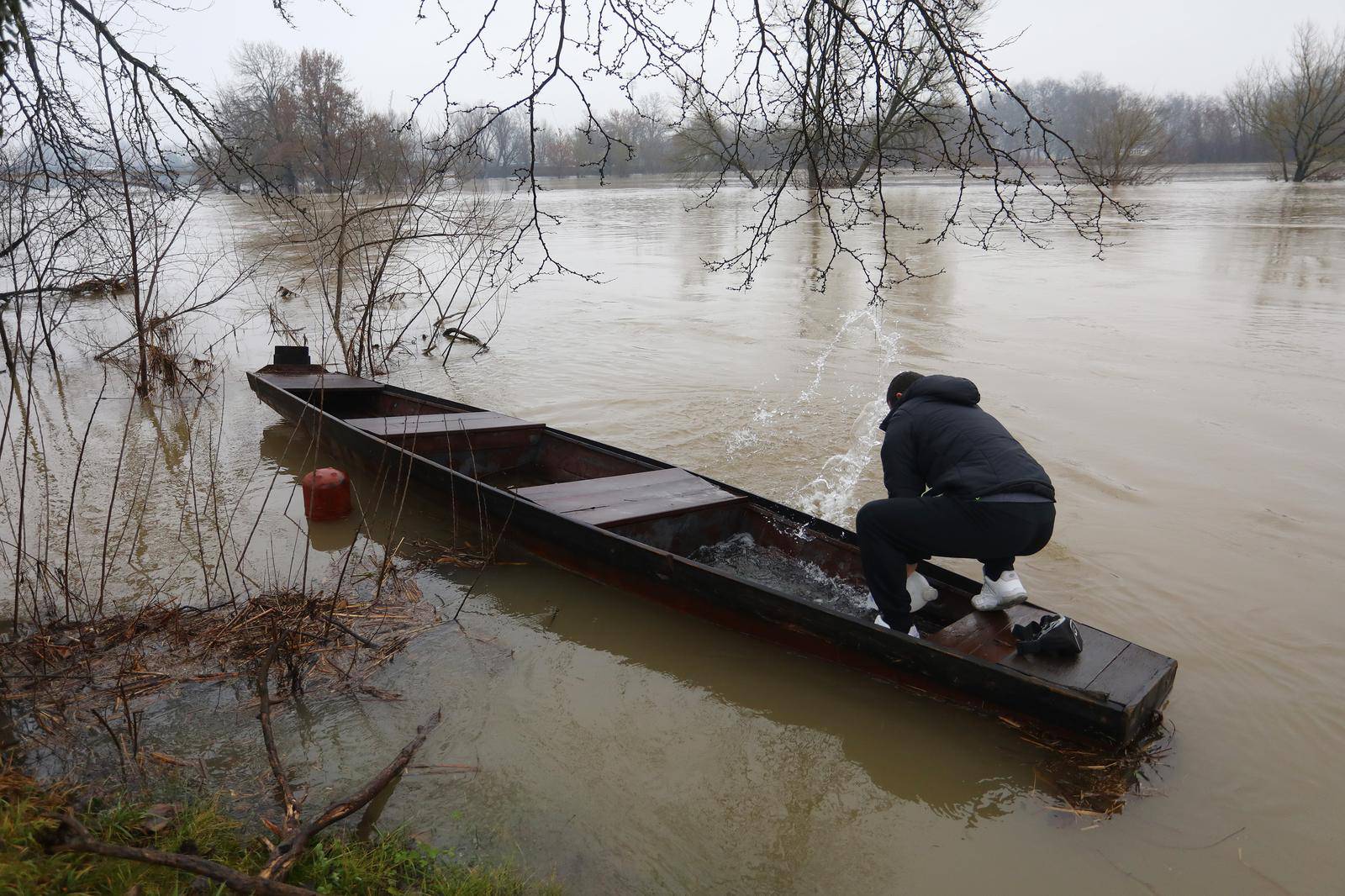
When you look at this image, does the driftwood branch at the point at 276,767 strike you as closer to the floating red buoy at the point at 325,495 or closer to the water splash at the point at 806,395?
the floating red buoy at the point at 325,495

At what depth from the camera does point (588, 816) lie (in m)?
3.95

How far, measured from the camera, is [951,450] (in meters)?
4.50

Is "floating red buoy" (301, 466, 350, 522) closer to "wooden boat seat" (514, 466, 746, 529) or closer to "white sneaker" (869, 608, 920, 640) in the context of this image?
"wooden boat seat" (514, 466, 746, 529)

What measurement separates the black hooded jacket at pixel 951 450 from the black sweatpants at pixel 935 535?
0.31 ft

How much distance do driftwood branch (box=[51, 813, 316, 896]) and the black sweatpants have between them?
3.08 m

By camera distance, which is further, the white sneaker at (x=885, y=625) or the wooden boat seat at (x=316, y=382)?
the wooden boat seat at (x=316, y=382)

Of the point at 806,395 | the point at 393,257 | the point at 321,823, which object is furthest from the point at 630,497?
the point at 393,257

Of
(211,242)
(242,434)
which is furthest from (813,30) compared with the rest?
(211,242)

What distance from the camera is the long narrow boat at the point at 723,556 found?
4.13m

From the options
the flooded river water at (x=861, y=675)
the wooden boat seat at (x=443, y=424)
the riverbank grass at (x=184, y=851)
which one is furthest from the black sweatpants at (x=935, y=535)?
the wooden boat seat at (x=443, y=424)

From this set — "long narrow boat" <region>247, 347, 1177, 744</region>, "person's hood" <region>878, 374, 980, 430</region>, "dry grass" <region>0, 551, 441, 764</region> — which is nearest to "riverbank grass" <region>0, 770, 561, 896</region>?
"dry grass" <region>0, 551, 441, 764</region>

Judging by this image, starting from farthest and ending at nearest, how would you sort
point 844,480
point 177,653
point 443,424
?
point 844,480 → point 443,424 → point 177,653

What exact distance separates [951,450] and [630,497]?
246 cm

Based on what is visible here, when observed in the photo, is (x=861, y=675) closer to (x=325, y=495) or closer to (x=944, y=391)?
(x=944, y=391)
